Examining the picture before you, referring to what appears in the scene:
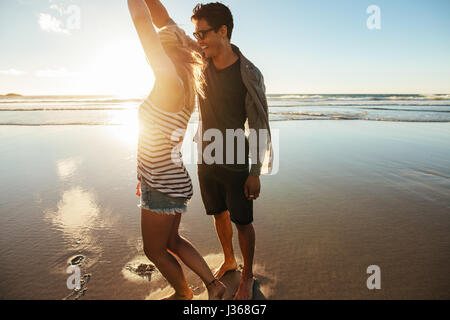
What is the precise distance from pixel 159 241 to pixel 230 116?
1121 millimetres

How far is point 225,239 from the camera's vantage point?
241 cm

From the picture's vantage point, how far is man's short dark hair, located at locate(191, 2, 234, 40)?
6.14 ft

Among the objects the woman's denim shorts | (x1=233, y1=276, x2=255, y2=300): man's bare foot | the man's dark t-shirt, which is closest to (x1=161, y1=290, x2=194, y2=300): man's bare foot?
(x1=233, y1=276, x2=255, y2=300): man's bare foot

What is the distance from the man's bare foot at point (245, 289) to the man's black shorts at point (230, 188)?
21.8 inches

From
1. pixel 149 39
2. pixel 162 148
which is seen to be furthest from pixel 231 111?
pixel 149 39

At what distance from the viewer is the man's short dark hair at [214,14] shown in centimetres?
187

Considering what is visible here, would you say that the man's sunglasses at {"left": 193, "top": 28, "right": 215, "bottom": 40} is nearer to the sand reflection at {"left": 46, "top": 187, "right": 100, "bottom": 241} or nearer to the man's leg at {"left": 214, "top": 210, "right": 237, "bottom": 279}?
the man's leg at {"left": 214, "top": 210, "right": 237, "bottom": 279}

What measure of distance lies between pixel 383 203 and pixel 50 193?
5152mm

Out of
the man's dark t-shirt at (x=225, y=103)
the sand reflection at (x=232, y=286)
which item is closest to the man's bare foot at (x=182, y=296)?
the sand reflection at (x=232, y=286)

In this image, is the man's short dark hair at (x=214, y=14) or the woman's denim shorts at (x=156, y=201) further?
the man's short dark hair at (x=214, y=14)

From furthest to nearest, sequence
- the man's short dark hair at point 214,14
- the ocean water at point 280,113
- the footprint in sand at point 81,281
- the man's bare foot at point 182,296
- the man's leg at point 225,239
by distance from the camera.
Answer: the ocean water at point 280,113 → the man's leg at point 225,239 → the footprint in sand at point 81,281 → the man's bare foot at point 182,296 → the man's short dark hair at point 214,14

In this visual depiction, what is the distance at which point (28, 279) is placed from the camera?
2264mm

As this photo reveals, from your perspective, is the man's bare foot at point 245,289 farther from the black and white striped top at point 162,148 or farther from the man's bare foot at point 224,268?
the black and white striped top at point 162,148
